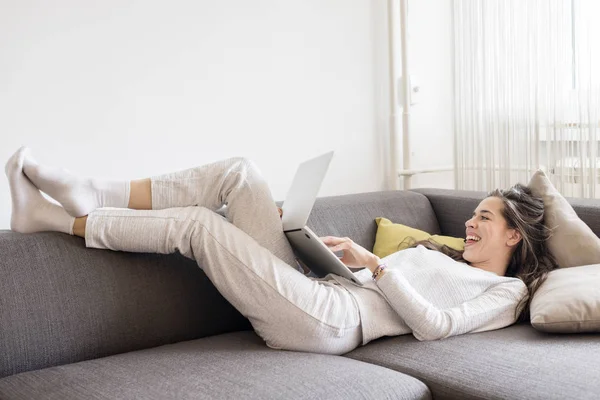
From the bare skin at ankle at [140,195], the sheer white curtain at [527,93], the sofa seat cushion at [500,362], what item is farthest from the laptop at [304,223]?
the sheer white curtain at [527,93]

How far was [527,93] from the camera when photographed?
9.78ft

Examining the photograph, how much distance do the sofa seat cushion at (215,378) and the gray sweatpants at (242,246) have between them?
8 cm

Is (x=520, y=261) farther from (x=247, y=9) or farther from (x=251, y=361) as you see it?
(x=247, y=9)

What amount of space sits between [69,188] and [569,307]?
4.12ft

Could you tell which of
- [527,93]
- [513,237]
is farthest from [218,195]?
[527,93]

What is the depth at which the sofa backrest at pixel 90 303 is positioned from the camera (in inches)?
74.9

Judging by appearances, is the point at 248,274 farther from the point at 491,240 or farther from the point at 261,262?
the point at 491,240

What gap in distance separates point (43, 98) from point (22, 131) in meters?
0.12

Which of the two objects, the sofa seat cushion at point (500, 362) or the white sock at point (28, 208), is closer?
the sofa seat cushion at point (500, 362)

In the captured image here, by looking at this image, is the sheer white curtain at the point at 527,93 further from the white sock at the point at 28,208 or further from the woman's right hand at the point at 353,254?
the white sock at the point at 28,208

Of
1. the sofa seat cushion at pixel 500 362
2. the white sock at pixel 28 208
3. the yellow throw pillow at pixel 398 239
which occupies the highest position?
the white sock at pixel 28 208

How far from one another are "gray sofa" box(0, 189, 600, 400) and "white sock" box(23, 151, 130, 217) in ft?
0.34

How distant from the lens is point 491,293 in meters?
2.09

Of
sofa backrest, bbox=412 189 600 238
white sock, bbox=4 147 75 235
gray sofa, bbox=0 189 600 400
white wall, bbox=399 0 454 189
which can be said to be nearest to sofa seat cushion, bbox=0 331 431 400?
gray sofa, bbox=0 189 600 400
